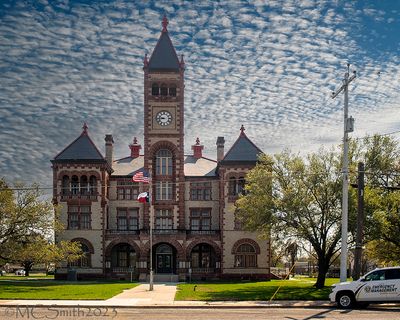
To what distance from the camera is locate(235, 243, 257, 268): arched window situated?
208 feet

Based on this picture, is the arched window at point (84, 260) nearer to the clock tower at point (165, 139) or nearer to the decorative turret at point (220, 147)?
the clock tower at point (165, 139)

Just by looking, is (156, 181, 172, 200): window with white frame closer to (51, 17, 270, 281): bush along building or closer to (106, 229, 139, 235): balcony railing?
(51, 17, 270, 281): bush along building

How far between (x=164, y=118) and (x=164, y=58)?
7.25 meters

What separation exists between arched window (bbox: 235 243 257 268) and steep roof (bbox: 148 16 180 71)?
21.7 metres

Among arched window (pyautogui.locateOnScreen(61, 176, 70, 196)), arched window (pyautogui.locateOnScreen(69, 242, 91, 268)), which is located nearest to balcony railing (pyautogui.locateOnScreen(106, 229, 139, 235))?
arched window (pyautogui.locateOnScreen(69, 242, 91, 268))

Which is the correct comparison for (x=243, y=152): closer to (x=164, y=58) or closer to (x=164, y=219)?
(x=164, y=219)

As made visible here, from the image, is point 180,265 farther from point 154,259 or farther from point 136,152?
point 136,152

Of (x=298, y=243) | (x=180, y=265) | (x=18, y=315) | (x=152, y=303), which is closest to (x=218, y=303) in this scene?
(x=152, y=303)

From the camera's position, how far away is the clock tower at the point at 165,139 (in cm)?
6612

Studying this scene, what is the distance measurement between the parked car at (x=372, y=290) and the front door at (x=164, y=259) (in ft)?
129

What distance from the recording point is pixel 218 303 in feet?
96.6

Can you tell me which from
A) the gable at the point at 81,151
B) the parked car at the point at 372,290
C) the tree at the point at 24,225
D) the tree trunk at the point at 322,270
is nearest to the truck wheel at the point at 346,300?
the parked car at the point at 372,290

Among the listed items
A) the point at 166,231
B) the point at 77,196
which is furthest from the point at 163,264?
the point at 77,196

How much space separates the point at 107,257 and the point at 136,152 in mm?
15399
